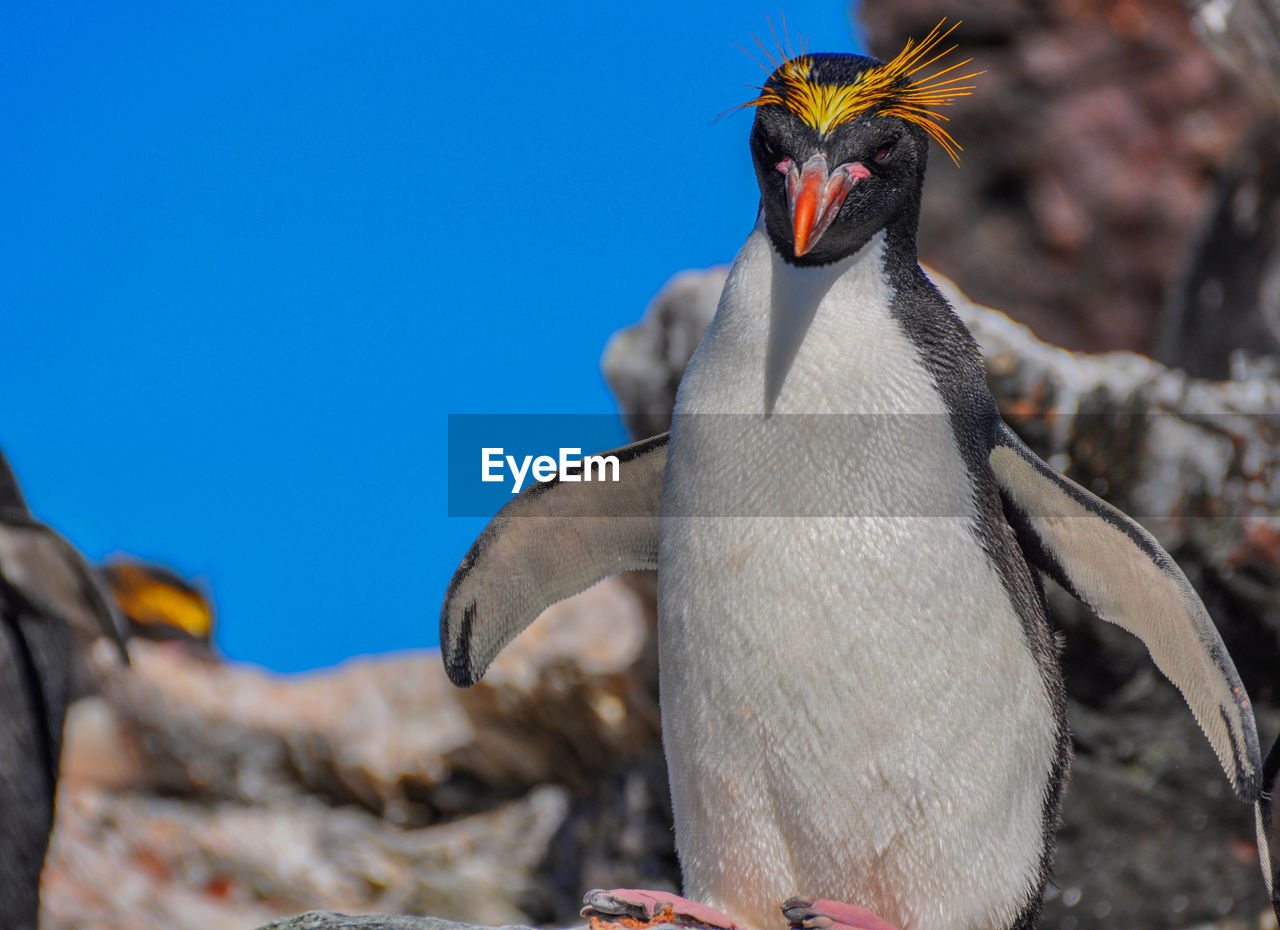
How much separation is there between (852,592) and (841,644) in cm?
6

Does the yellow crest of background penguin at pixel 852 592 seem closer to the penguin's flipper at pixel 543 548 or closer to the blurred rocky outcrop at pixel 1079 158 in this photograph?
the penguin's flipper at pixel 543 548

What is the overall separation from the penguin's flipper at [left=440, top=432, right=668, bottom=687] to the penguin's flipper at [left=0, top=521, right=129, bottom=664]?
0.87m

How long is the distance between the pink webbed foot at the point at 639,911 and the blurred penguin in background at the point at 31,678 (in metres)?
1.28

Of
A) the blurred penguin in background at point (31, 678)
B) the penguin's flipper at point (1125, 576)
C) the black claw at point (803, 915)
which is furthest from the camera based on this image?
the blurred penguin in background at point (31, 678)

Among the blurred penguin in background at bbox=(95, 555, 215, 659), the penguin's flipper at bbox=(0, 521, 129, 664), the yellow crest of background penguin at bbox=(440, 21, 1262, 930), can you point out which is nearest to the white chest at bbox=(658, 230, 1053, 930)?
the yellow crest of background penguin at bbox=(440, 21, 1262, 930)

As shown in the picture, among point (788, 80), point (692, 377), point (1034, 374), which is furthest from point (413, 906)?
point (788, 80)

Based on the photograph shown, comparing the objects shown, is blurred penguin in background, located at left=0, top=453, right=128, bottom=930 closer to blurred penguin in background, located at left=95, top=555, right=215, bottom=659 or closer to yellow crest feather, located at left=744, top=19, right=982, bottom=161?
yellow crest feather, located at left=744, top=19, right=982, bottom=161

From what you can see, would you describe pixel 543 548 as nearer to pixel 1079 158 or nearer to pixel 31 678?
pixel 31 678

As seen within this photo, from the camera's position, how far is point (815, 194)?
3.73 feet

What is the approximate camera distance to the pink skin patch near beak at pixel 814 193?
1121 mm

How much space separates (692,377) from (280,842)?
2.68 metres

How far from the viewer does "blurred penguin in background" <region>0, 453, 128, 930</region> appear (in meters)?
1.95

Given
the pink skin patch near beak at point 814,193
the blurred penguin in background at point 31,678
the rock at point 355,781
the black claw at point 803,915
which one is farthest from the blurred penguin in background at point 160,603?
the pink skin patch near beak at point 814,193

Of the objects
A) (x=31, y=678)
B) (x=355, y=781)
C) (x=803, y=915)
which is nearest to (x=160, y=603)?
(x=355, y=781)
